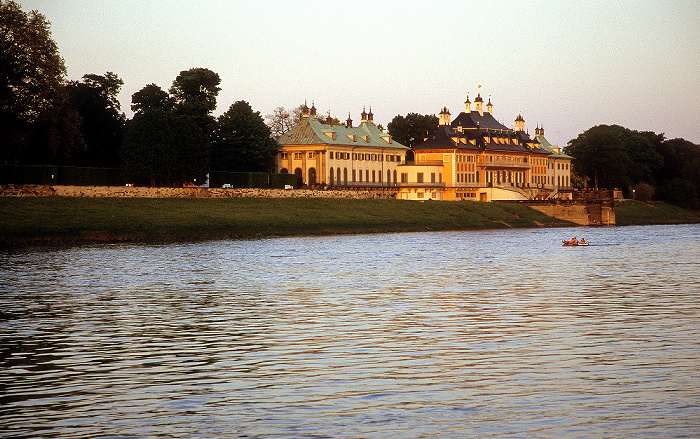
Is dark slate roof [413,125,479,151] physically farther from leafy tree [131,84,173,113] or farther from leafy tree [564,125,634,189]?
leafy tree [131,84,173,113]

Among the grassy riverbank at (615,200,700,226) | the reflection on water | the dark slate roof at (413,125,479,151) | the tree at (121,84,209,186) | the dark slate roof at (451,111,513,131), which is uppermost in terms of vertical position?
the dark slate roof at (451,111,513,131)

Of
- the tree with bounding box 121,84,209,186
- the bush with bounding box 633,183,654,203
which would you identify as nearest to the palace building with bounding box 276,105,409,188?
the tree with bounding box 121,84,209,186

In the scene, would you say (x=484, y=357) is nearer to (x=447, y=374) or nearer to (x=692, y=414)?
(x=447, y=374)

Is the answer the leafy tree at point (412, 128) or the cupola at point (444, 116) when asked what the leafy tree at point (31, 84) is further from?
the leafy tree at point (412, 128)

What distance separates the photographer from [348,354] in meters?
17.5

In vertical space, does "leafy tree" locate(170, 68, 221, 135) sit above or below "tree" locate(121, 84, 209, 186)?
above

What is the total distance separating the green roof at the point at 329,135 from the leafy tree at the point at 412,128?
27766 mm

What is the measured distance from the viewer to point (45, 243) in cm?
5747

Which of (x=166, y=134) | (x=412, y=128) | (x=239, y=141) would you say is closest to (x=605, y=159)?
(x=412, y=128)

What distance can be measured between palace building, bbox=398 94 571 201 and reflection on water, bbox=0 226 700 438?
113m

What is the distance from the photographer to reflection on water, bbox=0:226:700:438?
1219 centimetres

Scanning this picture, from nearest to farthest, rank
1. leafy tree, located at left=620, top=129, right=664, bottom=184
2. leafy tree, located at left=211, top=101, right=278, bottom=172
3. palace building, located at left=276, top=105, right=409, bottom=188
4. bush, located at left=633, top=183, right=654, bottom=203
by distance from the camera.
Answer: leafy tree, located at left=211, top=101, right=278, bottom=172 < palace building, located at left=276, top=105, right=409, bottom=188 < bush, located at left=633, top=183, right=654, bottom=203 < leafy tree, located at left=620, top=129, right=664, bottom=184

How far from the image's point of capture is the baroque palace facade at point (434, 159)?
136875mm

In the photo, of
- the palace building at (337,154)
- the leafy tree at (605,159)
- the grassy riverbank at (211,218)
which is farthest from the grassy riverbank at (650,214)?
the palace building at (337,154)
